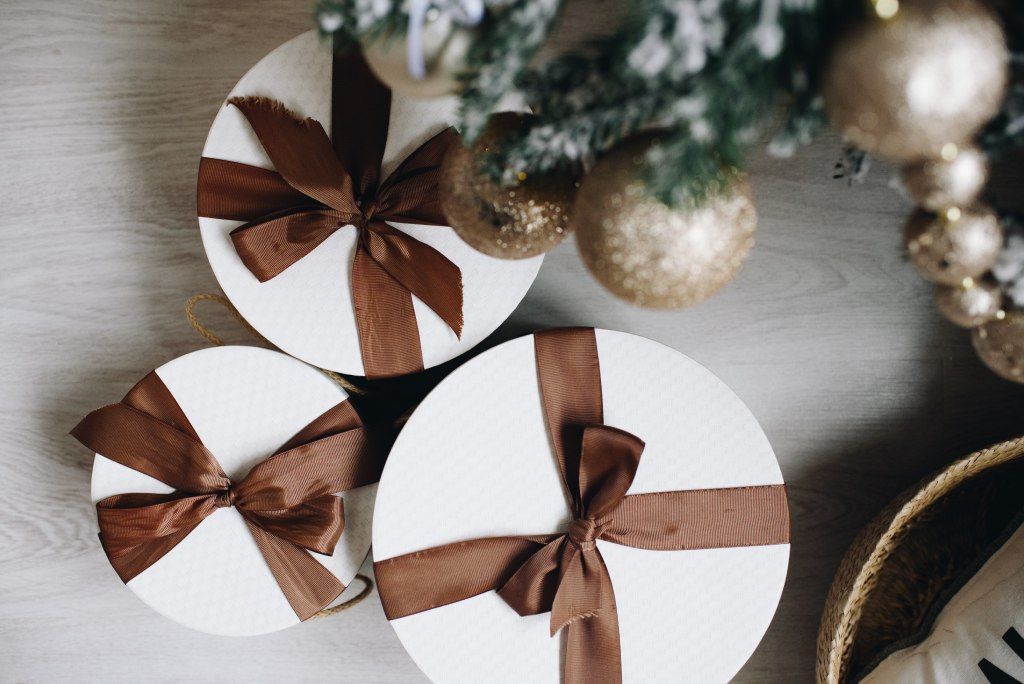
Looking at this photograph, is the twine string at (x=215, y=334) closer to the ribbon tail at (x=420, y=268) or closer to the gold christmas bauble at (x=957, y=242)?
the ribbon tail at (x=420, y=268)

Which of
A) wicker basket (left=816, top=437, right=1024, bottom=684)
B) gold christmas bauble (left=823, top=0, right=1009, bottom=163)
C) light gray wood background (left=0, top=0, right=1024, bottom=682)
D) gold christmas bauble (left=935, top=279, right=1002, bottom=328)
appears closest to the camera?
gold christmas bauble (left=823, top=0, right=1009, bottom=163)

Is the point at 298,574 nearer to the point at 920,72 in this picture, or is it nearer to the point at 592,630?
the point at 592,630

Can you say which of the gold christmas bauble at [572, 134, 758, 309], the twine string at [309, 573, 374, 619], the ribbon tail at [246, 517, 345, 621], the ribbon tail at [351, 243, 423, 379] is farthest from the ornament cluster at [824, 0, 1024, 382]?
the twine string at [309, 573, 374, 619]

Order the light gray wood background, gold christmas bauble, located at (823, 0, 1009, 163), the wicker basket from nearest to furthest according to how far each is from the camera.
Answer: gold christmas bauble, located at (823, 0, 1009, 163) < the wicker basket < the light gray wood background

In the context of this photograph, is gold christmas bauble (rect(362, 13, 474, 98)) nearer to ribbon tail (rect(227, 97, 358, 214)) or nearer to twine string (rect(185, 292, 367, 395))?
ribbon tail (rect(227, 97, 358, 214))

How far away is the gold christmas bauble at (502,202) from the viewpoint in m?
0.60

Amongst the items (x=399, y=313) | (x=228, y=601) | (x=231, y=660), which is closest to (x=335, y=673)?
(x=231, y=660)

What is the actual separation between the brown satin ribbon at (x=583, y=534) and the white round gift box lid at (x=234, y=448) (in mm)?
159

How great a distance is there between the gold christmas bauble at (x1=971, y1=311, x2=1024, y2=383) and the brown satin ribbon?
388mm

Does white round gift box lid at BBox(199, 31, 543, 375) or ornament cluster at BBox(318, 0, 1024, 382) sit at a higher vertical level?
white round gift box lid at BBox(199, 31, 543, 375)

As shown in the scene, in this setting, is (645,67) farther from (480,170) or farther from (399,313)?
(399,313)

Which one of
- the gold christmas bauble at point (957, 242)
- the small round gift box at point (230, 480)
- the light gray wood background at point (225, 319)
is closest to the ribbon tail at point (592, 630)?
the small round gift box at point (230, 480)

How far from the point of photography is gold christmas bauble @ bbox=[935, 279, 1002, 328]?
1.81 ft

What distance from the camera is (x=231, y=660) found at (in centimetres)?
126
